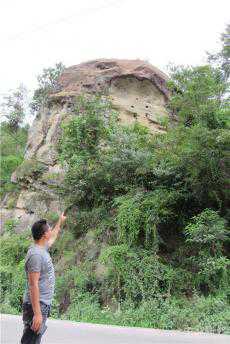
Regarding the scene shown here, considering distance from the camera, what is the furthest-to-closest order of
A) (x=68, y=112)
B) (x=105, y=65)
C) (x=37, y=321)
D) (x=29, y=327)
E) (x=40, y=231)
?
(x=105, y=65), (x=68, y=112), (x=40, y=231), (x=29, y=327), (x=37, y=321)

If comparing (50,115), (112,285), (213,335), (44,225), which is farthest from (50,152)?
(44,225)

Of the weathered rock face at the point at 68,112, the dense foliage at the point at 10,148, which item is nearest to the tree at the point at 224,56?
the weathered rock face at the point at 68,112

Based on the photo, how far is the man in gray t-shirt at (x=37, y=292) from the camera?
446 centimetres

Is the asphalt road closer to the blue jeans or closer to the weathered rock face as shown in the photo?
the blue jeans

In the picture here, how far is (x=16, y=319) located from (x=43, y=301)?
7.62 meters

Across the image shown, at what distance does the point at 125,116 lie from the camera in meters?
20.8

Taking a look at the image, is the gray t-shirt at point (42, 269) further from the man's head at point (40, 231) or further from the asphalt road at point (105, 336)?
the asphalt road at point (105, 336)

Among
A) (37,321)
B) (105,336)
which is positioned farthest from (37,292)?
(105,336)

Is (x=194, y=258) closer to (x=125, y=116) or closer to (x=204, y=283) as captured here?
(x=204, y=283)

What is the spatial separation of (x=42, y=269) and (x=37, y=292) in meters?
0.26

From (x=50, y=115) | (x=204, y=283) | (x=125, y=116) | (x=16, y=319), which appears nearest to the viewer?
(x=16, y=319)

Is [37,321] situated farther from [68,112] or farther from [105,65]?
[105,65]

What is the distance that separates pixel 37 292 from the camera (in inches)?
176

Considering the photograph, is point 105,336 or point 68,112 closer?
point 105,336
